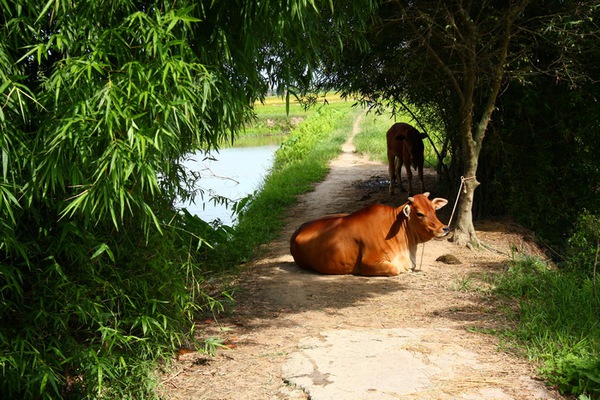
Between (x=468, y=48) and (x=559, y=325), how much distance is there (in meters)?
3.33

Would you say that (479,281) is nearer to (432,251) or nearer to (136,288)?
(432,251)

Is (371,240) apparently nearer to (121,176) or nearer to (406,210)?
(406,210)

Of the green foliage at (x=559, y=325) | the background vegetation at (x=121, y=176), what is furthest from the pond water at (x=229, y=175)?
the green foliage at (x=559, y=325)

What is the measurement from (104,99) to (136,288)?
154cm

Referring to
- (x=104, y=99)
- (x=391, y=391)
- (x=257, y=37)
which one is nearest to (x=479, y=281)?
(x=391, y=391)

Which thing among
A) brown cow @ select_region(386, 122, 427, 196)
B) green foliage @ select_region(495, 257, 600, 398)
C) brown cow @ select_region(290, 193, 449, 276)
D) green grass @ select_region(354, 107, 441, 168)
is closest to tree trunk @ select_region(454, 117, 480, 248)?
brown cow @ select_region(290, 193, 449, 276)

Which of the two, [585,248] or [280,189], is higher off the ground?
[280,189]

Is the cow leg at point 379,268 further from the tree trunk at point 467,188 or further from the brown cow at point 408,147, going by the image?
the brown cow at point 408,147

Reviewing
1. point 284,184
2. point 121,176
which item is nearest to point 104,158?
point 121,176

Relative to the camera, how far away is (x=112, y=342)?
4312 millimetres

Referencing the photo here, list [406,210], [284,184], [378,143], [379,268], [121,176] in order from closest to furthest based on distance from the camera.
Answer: [121,176] < [379,268] < [406,210] < [284,184] < [378,143]

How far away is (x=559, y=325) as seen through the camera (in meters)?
5.04

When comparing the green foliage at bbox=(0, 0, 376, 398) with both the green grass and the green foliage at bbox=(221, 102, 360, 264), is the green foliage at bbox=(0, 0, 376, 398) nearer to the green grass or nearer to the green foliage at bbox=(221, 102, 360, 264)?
the green foliage at bbox=(221, 102, 360, 264)

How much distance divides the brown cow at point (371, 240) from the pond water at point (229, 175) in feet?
5.40
